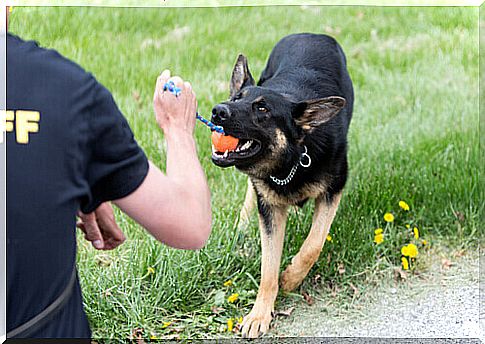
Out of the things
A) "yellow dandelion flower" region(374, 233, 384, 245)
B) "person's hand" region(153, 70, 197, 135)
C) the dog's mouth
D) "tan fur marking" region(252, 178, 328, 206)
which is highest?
"person's hand" region(153, 70, 197, 135)

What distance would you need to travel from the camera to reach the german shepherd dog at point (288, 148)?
3.15m

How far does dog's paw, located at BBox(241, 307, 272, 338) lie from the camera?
3471 millimetres

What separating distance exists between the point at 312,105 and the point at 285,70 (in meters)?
0.68

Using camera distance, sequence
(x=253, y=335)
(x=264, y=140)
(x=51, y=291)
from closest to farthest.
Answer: (x=51, y=291)
(x=264, y=140)
(x=253, y=335)

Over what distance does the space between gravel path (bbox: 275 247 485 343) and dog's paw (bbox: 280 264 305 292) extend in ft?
0.38

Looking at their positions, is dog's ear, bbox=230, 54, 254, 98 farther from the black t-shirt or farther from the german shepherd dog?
the black t-shirt

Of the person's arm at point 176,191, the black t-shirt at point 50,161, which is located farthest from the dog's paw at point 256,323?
the black t-shirt at point 50,161

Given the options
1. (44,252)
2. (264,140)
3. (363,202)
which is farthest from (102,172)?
(363,202)

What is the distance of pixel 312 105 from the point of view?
3219mm

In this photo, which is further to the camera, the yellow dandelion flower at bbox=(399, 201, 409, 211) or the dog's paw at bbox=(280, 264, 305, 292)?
the yellow dandelion flower at bbox=(399, 201, 409, 211)

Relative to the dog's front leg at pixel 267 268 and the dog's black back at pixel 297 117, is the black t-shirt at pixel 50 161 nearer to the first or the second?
the dog's black back at pixel 297 117

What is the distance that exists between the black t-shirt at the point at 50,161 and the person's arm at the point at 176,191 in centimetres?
6

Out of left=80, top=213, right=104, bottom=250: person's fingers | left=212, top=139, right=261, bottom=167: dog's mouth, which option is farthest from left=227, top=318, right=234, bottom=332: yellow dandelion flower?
left=80, top=213, right=104, bottom=250: person's fingers

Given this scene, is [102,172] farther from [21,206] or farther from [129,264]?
[129,264]
